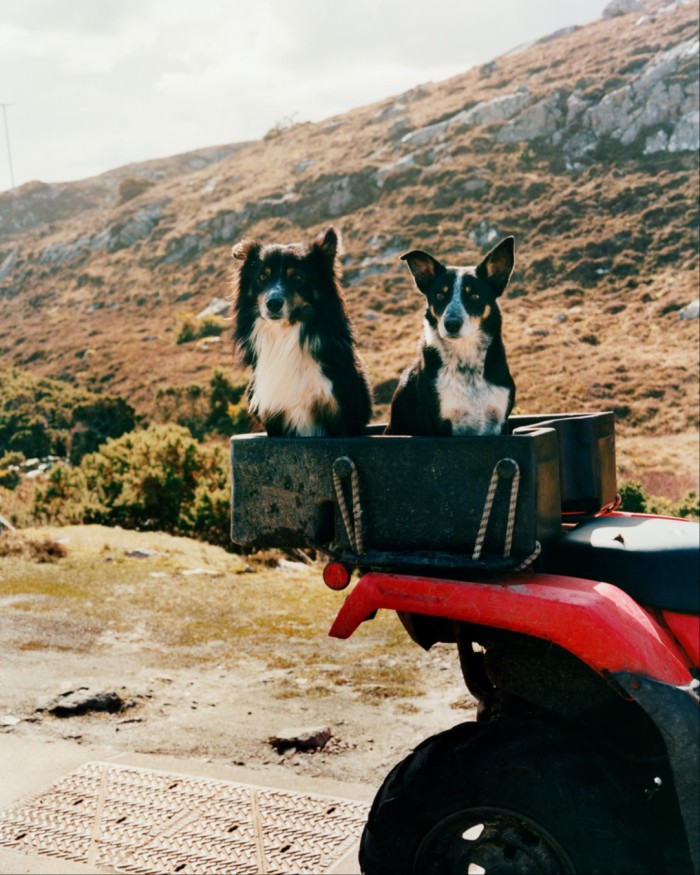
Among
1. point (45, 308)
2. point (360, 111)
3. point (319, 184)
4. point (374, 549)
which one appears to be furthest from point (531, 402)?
point (360, 111)

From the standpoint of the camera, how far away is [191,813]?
12.7ft

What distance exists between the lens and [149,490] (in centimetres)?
1227

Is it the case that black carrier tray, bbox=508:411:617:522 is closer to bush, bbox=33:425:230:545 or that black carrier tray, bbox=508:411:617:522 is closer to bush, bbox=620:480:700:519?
bush, bbox=620:480:700:519

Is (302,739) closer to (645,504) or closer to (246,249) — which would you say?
(246,249)

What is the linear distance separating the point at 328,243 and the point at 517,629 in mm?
1740

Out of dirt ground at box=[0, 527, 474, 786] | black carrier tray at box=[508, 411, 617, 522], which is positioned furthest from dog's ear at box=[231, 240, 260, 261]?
dirt ground at box=[0, 527, 474, 786]

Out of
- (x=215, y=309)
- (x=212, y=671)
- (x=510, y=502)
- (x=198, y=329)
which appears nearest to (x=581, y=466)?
(x=510, y=502)

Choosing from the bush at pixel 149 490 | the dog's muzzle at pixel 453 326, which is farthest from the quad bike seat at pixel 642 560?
the bush at pixel 149 490

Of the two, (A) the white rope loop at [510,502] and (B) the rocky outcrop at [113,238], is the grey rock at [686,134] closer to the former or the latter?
(B) the rocky outcrop at [113,238]

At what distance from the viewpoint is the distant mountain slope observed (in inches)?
1194

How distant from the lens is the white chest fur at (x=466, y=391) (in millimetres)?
3355

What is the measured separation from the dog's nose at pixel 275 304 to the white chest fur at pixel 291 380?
0.06 m

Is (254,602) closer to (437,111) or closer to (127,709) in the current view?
(127,709)

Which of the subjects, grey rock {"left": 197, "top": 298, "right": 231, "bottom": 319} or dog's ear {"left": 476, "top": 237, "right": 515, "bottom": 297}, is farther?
grey rock {"left": 197, "top": 298, "right": 231, "bottom": 319}
